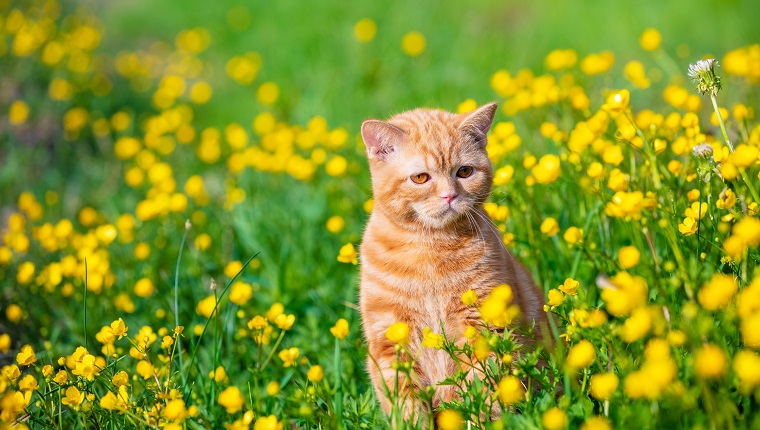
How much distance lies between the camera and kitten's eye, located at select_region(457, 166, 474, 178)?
95.7 inches

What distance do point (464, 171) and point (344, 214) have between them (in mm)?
1317

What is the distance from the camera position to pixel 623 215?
1749 millimetres

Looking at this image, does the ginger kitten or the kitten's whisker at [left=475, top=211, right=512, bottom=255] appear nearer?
the ginger kitten

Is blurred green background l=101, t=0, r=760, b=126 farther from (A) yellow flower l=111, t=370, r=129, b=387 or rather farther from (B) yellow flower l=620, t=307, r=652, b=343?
(B) yellow flower l=620, t=307, r=652, b=343

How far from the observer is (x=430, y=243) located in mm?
2338

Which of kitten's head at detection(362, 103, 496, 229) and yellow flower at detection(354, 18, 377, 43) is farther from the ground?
yellow flower at detection(354, 18, 377, 43)

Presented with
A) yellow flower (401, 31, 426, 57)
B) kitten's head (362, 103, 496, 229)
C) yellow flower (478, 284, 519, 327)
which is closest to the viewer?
yellow flower (478, 284, 519, 327)

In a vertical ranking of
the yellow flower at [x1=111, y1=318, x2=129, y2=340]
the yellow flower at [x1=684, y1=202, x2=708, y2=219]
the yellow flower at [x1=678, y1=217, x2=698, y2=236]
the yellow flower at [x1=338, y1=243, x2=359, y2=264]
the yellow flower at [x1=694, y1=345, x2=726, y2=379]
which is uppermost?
the yellow flower at [x1=684, y1=202, x2=708, y2=219]

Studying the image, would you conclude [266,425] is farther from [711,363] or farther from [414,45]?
[414,45]

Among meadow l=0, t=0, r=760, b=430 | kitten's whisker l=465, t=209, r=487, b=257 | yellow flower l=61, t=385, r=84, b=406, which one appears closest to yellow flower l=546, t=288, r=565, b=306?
meadow l=0, t=0, r=760, b=430

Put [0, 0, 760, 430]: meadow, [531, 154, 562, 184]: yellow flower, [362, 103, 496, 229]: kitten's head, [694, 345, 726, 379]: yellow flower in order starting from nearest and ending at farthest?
[694, 345, 726, 379]: yellow flower < [0, 0, 760, 430]: meadow < [531, 154, 562, 184]: yellow flower < [362, 103, 496, 229]: kitten's head

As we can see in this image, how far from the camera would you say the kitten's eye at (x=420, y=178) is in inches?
93.3

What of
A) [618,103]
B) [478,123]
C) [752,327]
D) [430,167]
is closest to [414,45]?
[478,123]

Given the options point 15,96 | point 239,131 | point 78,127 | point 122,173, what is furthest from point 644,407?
point 15,96
